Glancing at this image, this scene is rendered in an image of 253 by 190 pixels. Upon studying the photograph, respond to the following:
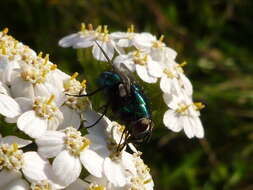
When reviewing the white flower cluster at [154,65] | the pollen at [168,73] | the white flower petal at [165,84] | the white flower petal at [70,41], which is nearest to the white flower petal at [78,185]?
the white flower cluster at [154,65]

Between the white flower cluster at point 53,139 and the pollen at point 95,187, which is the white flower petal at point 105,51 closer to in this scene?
the white flower cluster at point 53,139

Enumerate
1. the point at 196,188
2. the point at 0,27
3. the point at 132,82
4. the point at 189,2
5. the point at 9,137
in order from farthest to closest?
the point at 189,2
the point at 0,27
the point at 196,188
the point at 132,82
the point at 9,137

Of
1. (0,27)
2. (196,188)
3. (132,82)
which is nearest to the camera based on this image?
(132,82)

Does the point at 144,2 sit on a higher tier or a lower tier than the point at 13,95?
lower

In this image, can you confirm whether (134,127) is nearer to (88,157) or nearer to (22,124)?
(88,157)

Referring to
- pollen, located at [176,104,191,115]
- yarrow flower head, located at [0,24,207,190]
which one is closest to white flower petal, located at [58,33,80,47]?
yarrow flower head, located at [0,24,207,190]

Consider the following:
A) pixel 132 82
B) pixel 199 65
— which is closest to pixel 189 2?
pixel 199 65

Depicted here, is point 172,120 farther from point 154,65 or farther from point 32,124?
point 32,124
